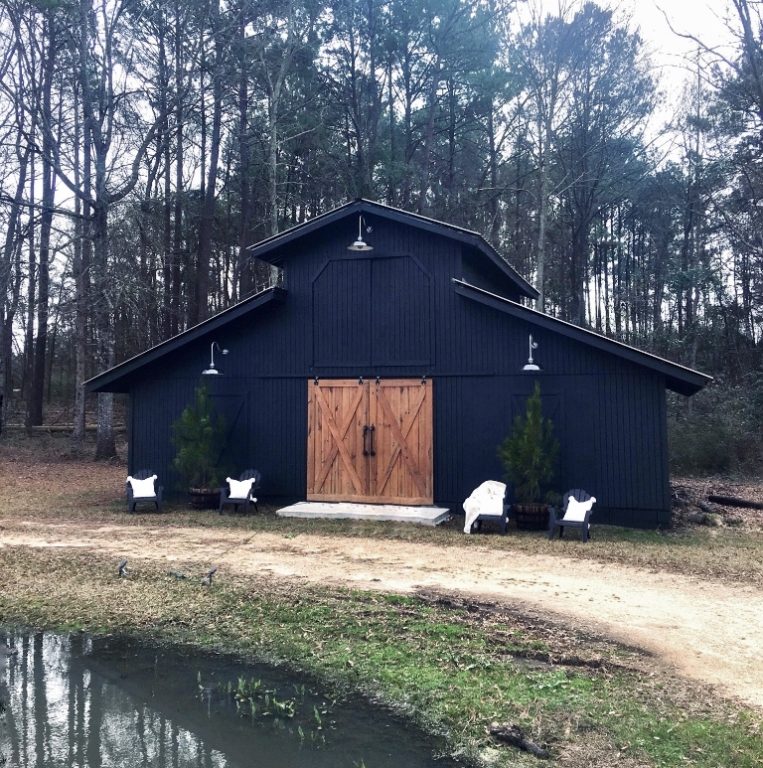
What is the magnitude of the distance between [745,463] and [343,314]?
35.2 feet

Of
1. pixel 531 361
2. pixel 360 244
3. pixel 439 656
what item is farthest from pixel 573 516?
pixel 439 656

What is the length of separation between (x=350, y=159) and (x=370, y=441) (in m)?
13.6

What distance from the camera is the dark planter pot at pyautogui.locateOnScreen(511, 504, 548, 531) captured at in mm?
10039

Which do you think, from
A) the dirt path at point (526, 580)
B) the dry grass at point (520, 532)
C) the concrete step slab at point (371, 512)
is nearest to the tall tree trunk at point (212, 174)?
the dry grass at point (520, 532)

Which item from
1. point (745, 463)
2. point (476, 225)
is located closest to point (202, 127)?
point (476, 225)

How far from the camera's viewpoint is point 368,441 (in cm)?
1159

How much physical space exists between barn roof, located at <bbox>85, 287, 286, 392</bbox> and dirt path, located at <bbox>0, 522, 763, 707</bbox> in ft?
10.5

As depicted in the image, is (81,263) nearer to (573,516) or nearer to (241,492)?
(241,492)

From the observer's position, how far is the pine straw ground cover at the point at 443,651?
3.75m

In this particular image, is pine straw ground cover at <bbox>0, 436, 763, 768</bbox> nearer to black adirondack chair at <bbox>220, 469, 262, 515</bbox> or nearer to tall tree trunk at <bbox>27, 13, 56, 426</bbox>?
black adirondack chair at <bbox>220, 469, 262, 515</bbox>

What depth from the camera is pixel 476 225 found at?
79.7ft

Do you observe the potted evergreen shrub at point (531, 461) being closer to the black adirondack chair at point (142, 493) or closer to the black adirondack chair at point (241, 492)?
the black adirondack chair at point (241, 492)

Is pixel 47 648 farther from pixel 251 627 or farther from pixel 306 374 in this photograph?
pixel 306 374

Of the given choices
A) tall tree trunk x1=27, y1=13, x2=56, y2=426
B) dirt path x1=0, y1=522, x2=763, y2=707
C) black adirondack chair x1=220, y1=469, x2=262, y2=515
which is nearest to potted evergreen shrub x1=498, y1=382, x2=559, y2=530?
dirt path x1=0, y1=522, x2=763, y2=707
